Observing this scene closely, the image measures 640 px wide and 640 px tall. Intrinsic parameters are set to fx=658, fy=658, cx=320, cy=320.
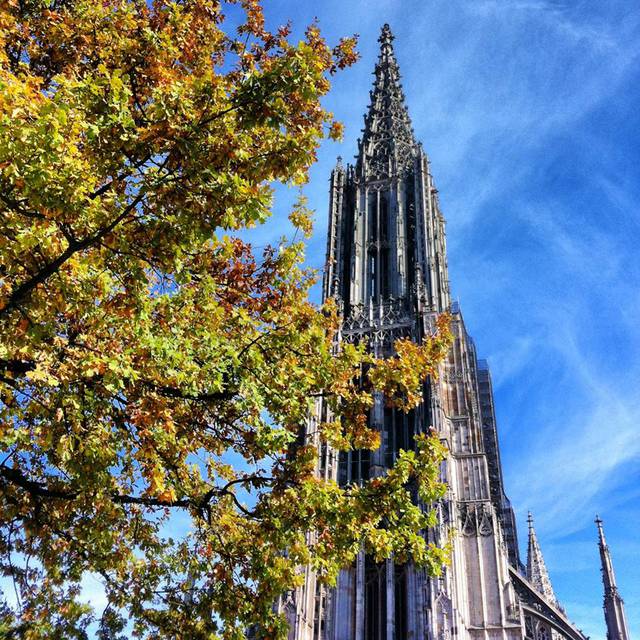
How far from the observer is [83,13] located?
26.7ft

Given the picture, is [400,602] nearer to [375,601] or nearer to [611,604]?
[375,601]

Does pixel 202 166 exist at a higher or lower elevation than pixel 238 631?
higher

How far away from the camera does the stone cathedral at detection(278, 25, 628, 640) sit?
78.0 feet

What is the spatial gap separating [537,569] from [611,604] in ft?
76.8

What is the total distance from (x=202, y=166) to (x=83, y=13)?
376 cm

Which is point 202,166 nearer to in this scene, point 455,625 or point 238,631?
point 238,631

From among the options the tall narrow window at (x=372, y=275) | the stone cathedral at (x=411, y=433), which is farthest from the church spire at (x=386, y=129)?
the tall narrow window at (x=372, y=275)

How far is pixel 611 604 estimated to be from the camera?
1273 inches

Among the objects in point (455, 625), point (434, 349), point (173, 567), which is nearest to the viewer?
point (434, 349)

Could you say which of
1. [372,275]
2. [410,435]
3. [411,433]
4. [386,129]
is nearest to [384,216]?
[372,275]

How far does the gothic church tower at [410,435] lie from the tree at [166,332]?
682cm

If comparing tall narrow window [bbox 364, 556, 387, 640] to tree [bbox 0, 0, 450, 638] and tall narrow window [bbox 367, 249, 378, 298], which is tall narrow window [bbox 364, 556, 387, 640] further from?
tree [bbox 0, 0, 450, 638]

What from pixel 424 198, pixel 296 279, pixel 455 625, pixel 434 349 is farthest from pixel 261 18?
pixel 424 198

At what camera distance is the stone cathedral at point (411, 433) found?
23.8 metres
